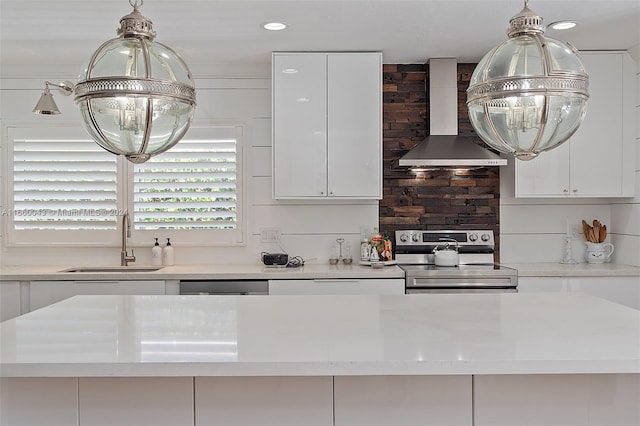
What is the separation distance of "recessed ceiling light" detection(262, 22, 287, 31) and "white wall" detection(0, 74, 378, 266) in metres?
0.91

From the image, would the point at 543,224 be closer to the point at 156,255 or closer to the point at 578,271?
the point at 578,271

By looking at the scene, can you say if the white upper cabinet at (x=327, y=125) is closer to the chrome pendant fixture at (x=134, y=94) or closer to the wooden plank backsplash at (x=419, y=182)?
the wooden plank backsplash at (x=419, y=182)

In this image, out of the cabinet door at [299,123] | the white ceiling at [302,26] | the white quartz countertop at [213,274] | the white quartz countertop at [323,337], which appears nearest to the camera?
the white quartz countertop at [323,337]

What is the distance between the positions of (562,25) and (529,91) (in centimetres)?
209

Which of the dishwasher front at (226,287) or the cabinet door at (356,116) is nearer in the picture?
the dishwasher front at (226,287)

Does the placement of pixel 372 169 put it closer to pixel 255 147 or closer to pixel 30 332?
pixel 255 147

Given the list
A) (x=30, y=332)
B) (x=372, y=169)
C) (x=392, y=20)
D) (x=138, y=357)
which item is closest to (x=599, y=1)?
(x=392, y=20)

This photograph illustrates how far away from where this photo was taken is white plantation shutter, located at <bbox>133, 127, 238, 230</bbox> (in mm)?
4344

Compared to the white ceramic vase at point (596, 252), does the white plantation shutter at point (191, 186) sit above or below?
above

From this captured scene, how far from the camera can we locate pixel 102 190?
4355mm

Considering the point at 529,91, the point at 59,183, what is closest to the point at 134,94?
the point at 529,91

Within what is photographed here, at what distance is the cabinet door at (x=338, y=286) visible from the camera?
12.2 feet

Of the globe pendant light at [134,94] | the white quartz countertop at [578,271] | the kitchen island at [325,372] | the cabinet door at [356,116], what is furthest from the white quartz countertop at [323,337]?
the cabinet door at [356,116]

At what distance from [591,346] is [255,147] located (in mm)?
3159
